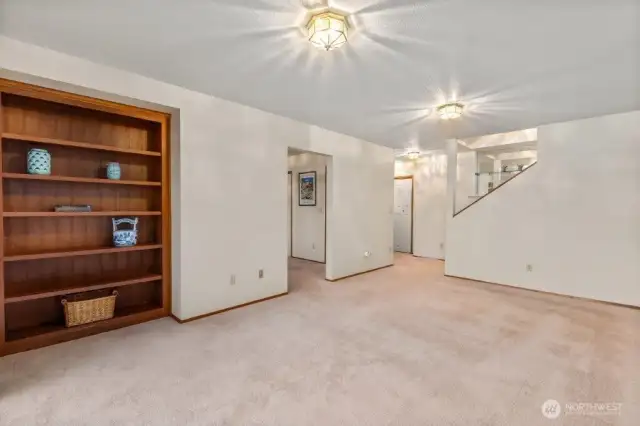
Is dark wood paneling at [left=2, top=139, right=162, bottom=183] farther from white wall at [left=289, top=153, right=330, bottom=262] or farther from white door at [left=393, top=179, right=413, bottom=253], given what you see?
white door at [left=393, top=179, right=413, bottom=253]

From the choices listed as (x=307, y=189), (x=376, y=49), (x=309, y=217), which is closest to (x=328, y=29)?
(x=376, y=49)

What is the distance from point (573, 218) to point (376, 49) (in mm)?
3817

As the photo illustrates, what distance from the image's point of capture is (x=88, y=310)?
294 cm

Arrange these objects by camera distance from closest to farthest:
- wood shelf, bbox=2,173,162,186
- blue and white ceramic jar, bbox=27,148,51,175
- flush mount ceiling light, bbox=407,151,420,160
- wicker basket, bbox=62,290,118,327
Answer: wood shelf, bbox=2,173,162,186
blue and white ceramic jar, bbox=27,148,51,175
wicker basket, bbox=62,290,118,327
flush mount ceiling light, bbox=407,151,420,160

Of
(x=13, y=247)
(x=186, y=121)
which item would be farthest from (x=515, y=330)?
(x=13, y=247)

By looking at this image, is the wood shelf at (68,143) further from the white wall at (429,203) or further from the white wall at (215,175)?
the white wall at (429,203)

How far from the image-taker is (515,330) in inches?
124

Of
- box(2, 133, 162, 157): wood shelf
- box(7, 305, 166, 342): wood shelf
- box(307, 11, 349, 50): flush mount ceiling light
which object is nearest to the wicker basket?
box(7, 305, 166, 342): wood shelf

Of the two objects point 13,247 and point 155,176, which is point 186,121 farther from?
point 13,247

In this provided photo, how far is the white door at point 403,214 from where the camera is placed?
7867 mm

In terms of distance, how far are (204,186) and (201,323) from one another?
143 cm

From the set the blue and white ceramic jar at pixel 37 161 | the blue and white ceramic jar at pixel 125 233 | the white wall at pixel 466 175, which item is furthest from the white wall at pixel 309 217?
the blue and white ceramic jar at pixel 37 161

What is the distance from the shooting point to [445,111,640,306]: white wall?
397cm

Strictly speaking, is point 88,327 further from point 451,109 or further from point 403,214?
point 403,214
